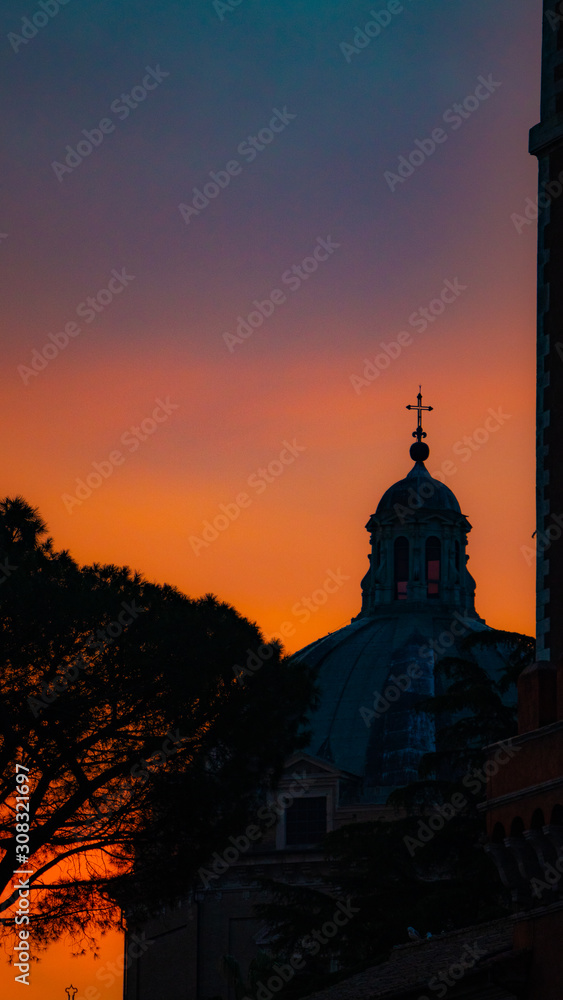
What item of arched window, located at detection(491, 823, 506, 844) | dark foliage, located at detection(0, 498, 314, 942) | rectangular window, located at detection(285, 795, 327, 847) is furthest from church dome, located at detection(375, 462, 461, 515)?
arched window, located at detection(491, 823, 506, 844)

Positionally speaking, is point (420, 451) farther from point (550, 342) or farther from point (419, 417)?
point (550, 342)

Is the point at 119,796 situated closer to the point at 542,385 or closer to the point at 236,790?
the point at 236,790

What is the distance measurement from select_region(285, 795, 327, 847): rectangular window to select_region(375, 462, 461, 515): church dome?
15.9 m

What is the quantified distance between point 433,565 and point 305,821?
50.0 feet

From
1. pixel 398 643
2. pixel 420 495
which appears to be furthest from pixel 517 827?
pixel 420 495

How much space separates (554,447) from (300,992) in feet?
53.5

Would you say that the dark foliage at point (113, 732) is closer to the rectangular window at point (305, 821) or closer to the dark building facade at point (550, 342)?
the dark building facade at point (550, 342)

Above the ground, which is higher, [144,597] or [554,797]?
[144,597]

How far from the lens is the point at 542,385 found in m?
24.3

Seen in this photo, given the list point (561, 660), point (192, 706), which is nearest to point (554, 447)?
point (561, 660)

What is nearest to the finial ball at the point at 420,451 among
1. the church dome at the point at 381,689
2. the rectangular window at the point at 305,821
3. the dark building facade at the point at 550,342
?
the church dome at the point at 381,689

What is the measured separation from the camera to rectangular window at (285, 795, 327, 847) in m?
65.0

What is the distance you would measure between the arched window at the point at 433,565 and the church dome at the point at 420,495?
4.79ft

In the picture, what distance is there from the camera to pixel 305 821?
2571 inches
